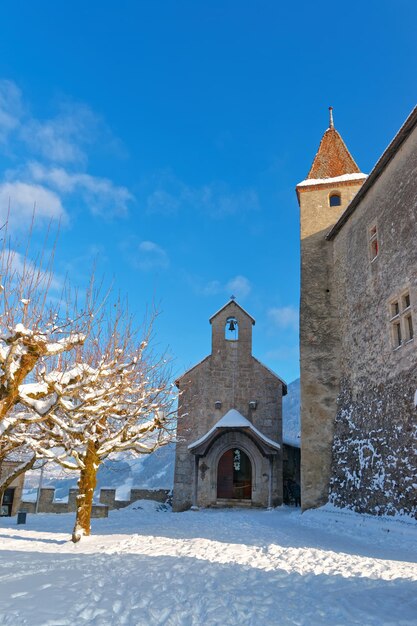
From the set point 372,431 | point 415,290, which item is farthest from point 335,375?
point 415,290

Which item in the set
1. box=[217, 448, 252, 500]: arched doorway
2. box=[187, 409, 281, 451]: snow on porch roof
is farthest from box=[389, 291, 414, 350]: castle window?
box=[217, 448, 252, 500]: arched doorway

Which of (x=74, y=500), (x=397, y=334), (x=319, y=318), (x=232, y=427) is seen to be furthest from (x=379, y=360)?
(x=74, y=500)

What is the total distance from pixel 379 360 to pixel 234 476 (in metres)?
10.8

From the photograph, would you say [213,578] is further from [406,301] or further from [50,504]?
[50,504]

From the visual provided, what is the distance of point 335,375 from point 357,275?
388 cm

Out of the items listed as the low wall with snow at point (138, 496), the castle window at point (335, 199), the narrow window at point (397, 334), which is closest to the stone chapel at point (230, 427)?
the low wall with snow at point (138, 496)

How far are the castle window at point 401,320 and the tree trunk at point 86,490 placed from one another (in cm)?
893

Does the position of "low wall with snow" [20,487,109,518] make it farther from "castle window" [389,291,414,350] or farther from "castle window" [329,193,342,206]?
"castle window" [329,193,342,206]

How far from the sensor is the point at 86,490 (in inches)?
440

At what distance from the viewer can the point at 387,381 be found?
1334cm

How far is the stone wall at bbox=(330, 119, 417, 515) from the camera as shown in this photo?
39.9 ft

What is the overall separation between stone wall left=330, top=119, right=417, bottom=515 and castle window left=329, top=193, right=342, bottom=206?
124 inches

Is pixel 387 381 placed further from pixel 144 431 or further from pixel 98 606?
pixel 98 606

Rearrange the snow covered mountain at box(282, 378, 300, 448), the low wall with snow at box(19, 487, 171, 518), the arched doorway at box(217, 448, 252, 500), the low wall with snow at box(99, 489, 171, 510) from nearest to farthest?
1. the arched doorway at box(217, 448, 252, 500)
2. the low wall with snow at box(19, 487, 171, 518)
3. the low wall with snow at box(99, 489, 171, 510)
4. the snow covered mountain at box(282, 378, 300, 448)
